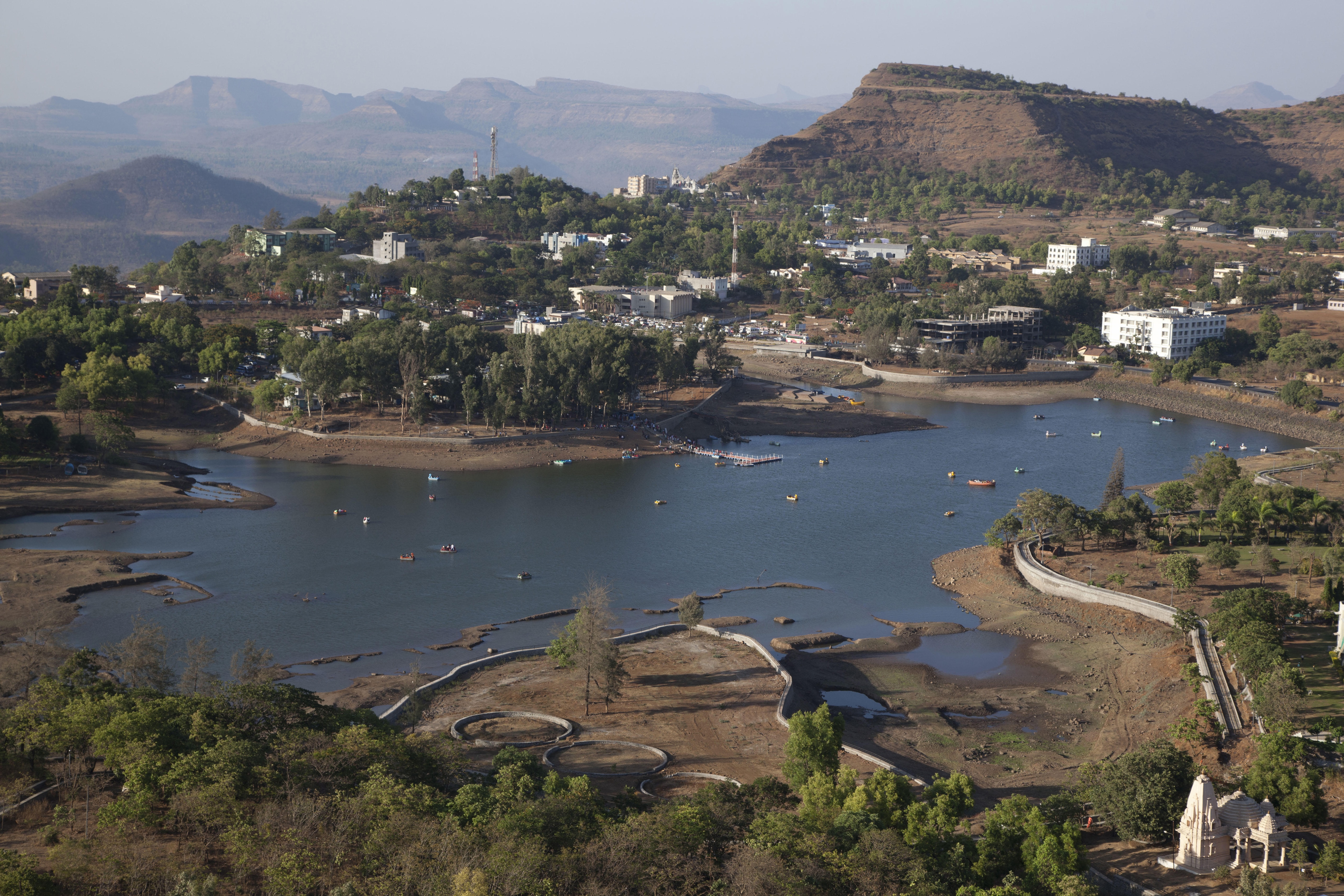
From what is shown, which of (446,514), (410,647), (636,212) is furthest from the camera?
(636,212)

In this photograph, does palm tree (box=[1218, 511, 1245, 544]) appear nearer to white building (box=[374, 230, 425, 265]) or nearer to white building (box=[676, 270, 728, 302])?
white building (box=[676, 270, 728, 302])

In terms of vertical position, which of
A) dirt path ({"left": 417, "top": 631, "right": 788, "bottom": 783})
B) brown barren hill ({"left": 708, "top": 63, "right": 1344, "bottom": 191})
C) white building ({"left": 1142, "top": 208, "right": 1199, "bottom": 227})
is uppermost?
brown barren hill ({"left": 708, "top": 63, "right": 1344, "bottom": 191})

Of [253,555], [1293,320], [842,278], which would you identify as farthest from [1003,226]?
[253,555]

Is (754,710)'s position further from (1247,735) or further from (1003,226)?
(1003,226)

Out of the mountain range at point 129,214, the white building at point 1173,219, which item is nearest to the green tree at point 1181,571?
the white building at point 1173,219

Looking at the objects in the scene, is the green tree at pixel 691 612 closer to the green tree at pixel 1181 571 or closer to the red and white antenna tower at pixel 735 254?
the green tree at pixel 1181 571

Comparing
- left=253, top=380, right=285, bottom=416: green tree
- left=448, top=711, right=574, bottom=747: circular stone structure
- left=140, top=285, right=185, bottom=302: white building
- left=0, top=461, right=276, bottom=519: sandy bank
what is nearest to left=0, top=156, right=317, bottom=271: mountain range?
left=140, top=285, right=185, bottom=302: white building
